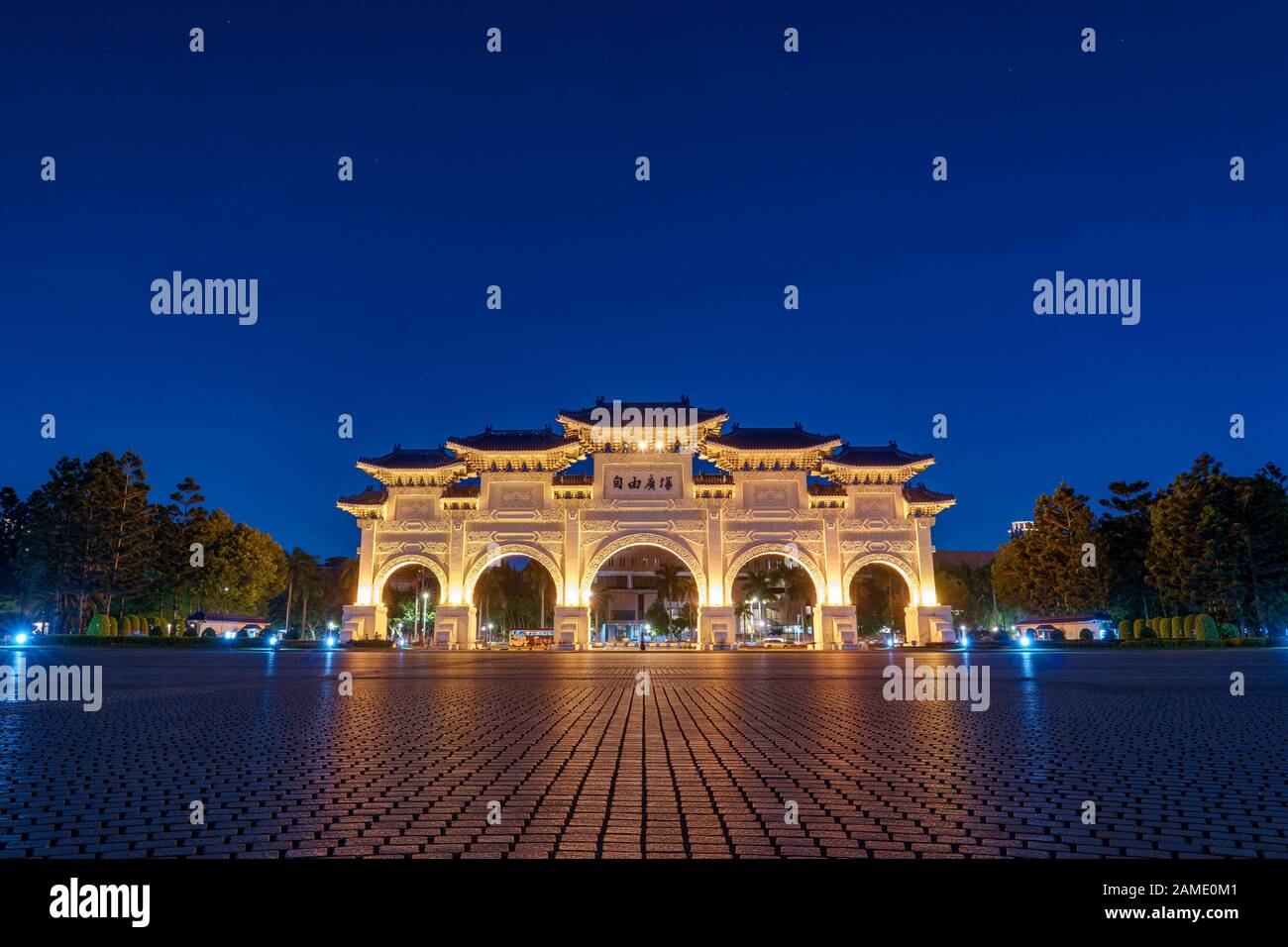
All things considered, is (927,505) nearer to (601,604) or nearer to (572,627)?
(572,627)

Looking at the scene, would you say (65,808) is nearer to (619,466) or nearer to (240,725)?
(240,725)

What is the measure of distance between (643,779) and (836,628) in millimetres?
40339

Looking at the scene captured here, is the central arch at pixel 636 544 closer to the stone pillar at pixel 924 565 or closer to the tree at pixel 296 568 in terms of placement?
the stone pillar at pixel 924 565

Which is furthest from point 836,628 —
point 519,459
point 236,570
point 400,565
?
point 236,570

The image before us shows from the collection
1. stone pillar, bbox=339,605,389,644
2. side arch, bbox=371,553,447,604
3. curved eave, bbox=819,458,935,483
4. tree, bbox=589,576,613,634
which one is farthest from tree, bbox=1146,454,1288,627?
tree, bbox=589,576,613,634

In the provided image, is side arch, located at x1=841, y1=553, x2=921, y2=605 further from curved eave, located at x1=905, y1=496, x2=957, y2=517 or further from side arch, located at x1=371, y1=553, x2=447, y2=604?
side arch, located at x1=371, y1=553, x2=447, y2=604

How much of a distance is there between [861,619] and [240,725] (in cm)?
7068

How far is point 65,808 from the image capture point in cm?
418

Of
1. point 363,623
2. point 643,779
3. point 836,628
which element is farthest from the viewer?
point 363,623

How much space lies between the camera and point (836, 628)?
43375 mm

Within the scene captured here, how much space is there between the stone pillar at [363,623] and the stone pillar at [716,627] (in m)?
18.3

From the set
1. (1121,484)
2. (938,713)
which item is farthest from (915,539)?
(938,713)

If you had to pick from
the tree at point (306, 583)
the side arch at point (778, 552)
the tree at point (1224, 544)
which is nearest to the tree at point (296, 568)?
the tree at point (306, 583)

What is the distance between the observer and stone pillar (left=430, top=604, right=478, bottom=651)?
43.9m
